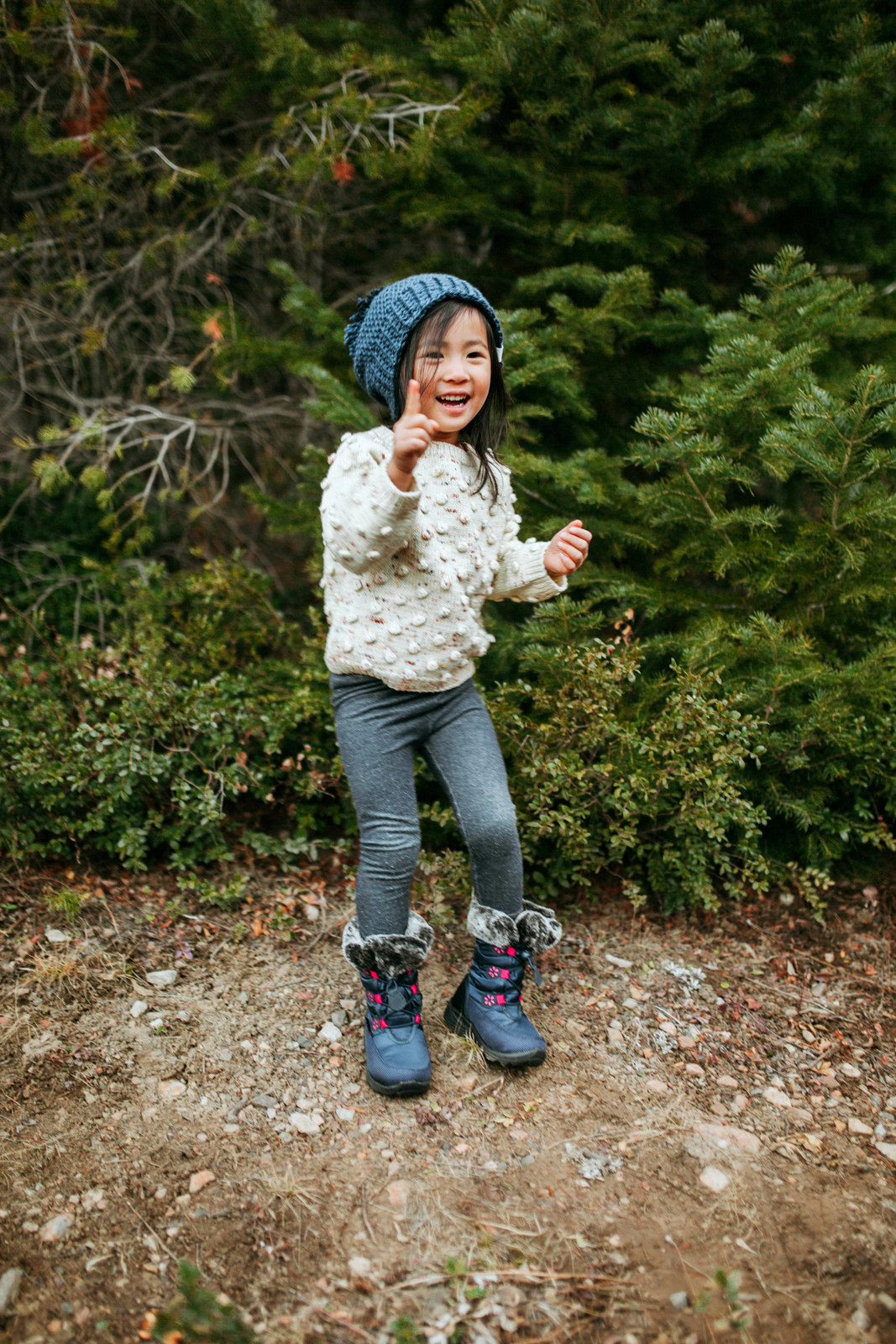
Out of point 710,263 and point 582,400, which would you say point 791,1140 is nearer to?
point 582,400

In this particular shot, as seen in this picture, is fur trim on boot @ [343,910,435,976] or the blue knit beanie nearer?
the blue knit beanie

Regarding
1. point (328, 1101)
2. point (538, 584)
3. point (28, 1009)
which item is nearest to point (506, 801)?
point (538, 584)

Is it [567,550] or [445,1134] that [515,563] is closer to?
[567,550]

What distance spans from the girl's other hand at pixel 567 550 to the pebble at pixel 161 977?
1573 mm

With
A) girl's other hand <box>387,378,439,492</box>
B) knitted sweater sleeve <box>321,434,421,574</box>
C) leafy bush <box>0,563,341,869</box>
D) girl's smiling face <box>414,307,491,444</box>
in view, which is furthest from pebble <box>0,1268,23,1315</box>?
girl's smiling face <box>414,307,491,444</box>

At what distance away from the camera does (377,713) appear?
2057 millimetres

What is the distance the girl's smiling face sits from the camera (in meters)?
1.94

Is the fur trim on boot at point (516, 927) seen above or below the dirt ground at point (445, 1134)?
above

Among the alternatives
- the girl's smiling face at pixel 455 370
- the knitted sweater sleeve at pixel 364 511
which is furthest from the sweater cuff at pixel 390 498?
the girl's smiling face at pixel 455 370

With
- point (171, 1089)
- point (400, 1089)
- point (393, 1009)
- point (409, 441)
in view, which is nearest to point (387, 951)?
point (393, 1009)

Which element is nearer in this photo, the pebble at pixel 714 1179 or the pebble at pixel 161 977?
the pebble at pixel 714 1179

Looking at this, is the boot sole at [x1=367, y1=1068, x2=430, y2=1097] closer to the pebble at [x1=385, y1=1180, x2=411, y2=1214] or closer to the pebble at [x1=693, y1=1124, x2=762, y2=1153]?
the pebble at [x1=385, y1=1180, x2=411, y2=1214]

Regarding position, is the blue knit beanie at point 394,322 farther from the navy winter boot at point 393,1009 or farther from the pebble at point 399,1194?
the pebble at point 399,1194

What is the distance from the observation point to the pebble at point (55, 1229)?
1.70 meters
